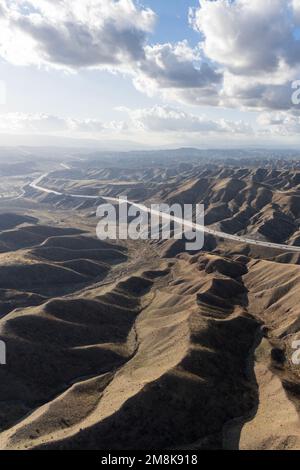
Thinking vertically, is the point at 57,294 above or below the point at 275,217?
below

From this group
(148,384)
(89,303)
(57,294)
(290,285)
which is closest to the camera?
(148,384)

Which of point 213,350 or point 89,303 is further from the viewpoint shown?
point 89,303

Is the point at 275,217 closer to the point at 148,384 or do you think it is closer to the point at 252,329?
the point at 252,329

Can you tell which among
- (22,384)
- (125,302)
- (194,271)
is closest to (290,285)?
(194,271)

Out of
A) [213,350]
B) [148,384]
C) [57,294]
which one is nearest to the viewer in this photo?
[148,384]

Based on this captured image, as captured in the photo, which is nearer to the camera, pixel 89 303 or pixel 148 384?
pixel 148 384

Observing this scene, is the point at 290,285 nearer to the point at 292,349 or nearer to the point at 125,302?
the point at 292,349

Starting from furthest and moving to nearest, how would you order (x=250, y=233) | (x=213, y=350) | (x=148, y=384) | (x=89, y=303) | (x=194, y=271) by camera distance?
(x=250, y=233) → (x=194, y=271) → (x=89, y=303) → (x=213, y=350) → (x=148, y=384)
